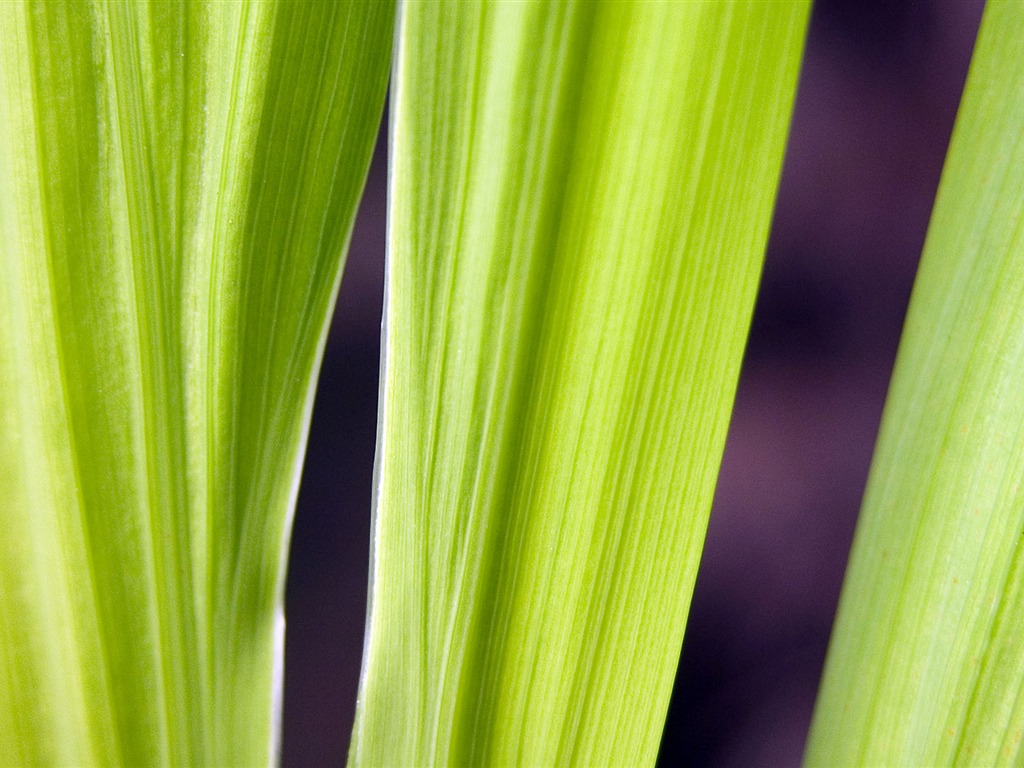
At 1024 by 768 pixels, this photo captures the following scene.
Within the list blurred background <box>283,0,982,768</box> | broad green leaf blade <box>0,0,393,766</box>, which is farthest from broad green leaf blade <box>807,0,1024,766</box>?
broad green leaf blade <box>0,0,393,766</box>

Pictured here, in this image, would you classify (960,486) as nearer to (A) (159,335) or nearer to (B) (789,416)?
(B) (789,416)

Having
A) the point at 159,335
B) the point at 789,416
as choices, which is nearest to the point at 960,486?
the point at 789,416

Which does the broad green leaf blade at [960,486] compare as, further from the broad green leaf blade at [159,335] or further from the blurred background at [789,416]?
the broad green leaf blade at [159,335]

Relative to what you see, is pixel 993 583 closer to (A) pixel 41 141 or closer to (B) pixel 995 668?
(B) pixel 995 668

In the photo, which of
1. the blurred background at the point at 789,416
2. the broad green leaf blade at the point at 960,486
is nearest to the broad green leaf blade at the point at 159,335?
the blurred background at the point at 789,416

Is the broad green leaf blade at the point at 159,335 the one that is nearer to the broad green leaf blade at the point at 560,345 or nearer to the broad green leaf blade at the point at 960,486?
the broad green leaf blade at the point at 560,345
